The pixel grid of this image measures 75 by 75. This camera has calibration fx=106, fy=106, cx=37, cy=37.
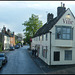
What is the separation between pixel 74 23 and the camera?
17.1 meters

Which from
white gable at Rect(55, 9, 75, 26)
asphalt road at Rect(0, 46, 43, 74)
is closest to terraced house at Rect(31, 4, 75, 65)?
white gable at Rect(55, 9, 75, 26)

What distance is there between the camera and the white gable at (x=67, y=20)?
16.7m

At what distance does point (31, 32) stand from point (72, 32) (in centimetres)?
2726

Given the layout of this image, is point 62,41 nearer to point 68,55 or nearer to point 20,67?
Result: point 68,55

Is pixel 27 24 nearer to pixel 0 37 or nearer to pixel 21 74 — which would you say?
pixel 0 37

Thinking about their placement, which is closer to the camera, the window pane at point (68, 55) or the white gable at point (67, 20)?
the white gable at point (67, 20)

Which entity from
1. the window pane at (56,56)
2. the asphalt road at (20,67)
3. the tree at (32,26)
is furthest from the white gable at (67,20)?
the tree at (32,26)

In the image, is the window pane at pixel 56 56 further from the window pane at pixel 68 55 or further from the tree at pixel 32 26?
the tree at pixel 32 26

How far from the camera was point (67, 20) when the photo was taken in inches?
665

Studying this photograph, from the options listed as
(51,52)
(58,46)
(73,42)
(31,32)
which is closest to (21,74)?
(51,52)

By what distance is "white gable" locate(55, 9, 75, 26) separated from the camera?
16703mm

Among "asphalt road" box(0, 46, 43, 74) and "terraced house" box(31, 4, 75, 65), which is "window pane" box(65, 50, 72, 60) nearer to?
"terraced house" box(31, 4, 75, 65)

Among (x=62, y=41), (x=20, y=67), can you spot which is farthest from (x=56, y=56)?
(x=20, y=67)

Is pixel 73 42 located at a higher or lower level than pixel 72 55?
higher
